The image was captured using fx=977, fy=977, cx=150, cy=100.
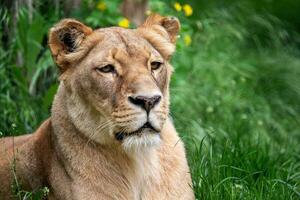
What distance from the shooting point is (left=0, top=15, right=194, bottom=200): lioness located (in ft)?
15.2

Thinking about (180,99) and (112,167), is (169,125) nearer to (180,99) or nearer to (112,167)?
(112,167)

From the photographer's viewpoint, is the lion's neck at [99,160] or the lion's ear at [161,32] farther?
the lion's ear at [161,32]

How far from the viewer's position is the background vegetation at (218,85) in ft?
18.7

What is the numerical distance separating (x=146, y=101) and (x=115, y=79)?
0.28 metres

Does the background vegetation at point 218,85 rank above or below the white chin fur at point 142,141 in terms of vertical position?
below

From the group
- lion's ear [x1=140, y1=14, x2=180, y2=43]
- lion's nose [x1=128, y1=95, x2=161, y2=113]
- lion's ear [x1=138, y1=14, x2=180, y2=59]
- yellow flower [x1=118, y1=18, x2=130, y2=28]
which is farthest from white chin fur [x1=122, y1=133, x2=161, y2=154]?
yellow flower [x1=118, y1=18, x2=130, y2=28]

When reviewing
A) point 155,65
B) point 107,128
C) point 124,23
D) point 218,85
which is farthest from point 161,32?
point 218,85

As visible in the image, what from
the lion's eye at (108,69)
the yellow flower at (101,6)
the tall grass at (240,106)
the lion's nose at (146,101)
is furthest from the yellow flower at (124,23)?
the lion's nose at (146,101)

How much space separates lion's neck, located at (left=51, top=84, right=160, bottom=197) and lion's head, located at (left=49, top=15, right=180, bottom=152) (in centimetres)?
7

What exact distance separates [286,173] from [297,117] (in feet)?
9.08

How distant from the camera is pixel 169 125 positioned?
5109 millimetres

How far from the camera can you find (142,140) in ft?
15.1

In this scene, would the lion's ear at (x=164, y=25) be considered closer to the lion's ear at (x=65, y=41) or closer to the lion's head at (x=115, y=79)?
the lion's head at (x=115, y=79)

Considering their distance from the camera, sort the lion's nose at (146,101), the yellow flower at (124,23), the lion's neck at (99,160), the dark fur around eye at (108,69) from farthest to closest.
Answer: the yellow flower at (124,23) → the lion's neck at (99,160) → the dark fur around eye at (108,69) → the lion's nose at (146,101)
